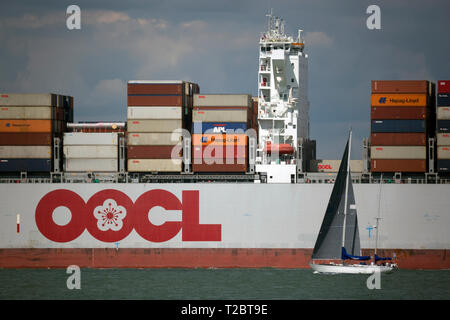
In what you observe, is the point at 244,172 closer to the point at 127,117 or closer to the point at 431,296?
the point at 127,117

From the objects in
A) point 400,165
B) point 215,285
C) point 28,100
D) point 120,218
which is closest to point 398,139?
point 400,165

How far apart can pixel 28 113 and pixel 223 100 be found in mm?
10913

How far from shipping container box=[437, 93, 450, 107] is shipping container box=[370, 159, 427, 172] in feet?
10.3

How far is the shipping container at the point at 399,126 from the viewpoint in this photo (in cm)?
3912

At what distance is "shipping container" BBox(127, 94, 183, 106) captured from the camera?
40.3m

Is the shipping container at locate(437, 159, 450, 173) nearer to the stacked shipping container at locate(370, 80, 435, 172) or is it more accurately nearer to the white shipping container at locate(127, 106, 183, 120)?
the stacked shipping container at locate(370, 80, 435, 172)

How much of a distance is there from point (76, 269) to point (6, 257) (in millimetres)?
4302

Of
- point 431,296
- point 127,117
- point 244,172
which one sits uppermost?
point 127,117

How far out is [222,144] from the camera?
40219 mm

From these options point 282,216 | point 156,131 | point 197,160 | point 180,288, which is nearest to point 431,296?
point 282,216

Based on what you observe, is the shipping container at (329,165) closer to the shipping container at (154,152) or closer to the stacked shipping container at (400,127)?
the stacked shipping container at (400,127)

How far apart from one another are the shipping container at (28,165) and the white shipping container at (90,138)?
1607 mm

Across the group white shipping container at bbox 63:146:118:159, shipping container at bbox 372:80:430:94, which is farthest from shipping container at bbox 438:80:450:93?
white shipping container at bbox 63:146:118:159
